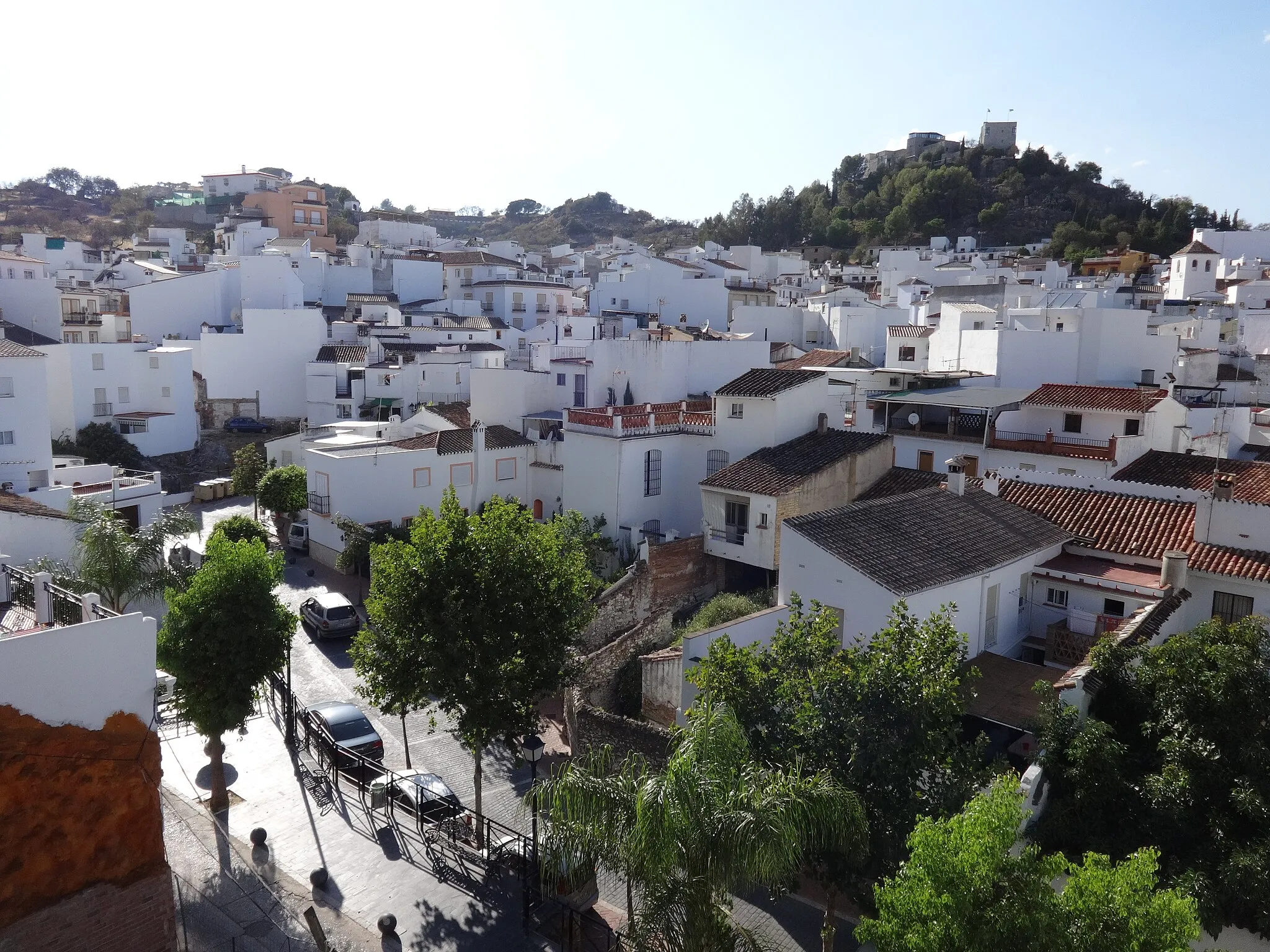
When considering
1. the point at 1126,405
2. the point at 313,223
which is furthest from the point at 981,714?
the point at 313,223

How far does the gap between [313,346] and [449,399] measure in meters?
10.3

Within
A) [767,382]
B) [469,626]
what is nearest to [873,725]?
[469,626]

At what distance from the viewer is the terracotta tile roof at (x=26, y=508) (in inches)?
844

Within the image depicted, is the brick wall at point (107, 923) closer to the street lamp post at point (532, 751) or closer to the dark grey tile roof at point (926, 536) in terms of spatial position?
the street lamp post at point (532, 751)

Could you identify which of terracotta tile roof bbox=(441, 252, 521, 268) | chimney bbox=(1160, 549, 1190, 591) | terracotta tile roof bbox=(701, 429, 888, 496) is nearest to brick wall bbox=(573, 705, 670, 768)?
terracotta tile roof bbox=(701, 429, 888, 496)

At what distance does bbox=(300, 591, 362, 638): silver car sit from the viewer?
24.5m

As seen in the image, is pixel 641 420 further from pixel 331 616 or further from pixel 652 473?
pixel 331 616

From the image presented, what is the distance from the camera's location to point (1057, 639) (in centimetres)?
1850

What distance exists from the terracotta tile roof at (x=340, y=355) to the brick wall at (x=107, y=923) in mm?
38844

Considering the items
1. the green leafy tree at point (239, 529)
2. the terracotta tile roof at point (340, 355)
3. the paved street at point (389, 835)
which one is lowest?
the paved street at point (389, 835)

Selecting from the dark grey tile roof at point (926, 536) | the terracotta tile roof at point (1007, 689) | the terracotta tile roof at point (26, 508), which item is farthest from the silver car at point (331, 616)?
the terracotta tile roof at point (1007, 689)

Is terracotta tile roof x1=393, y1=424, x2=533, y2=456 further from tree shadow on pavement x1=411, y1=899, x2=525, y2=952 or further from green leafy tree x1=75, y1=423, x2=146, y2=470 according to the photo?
tree shadow on pavement x1=411, y1=899, x2=525, y2=952

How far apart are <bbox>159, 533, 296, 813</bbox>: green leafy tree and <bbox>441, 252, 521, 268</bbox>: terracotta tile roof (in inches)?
2079

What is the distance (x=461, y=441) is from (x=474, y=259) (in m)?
37.4
